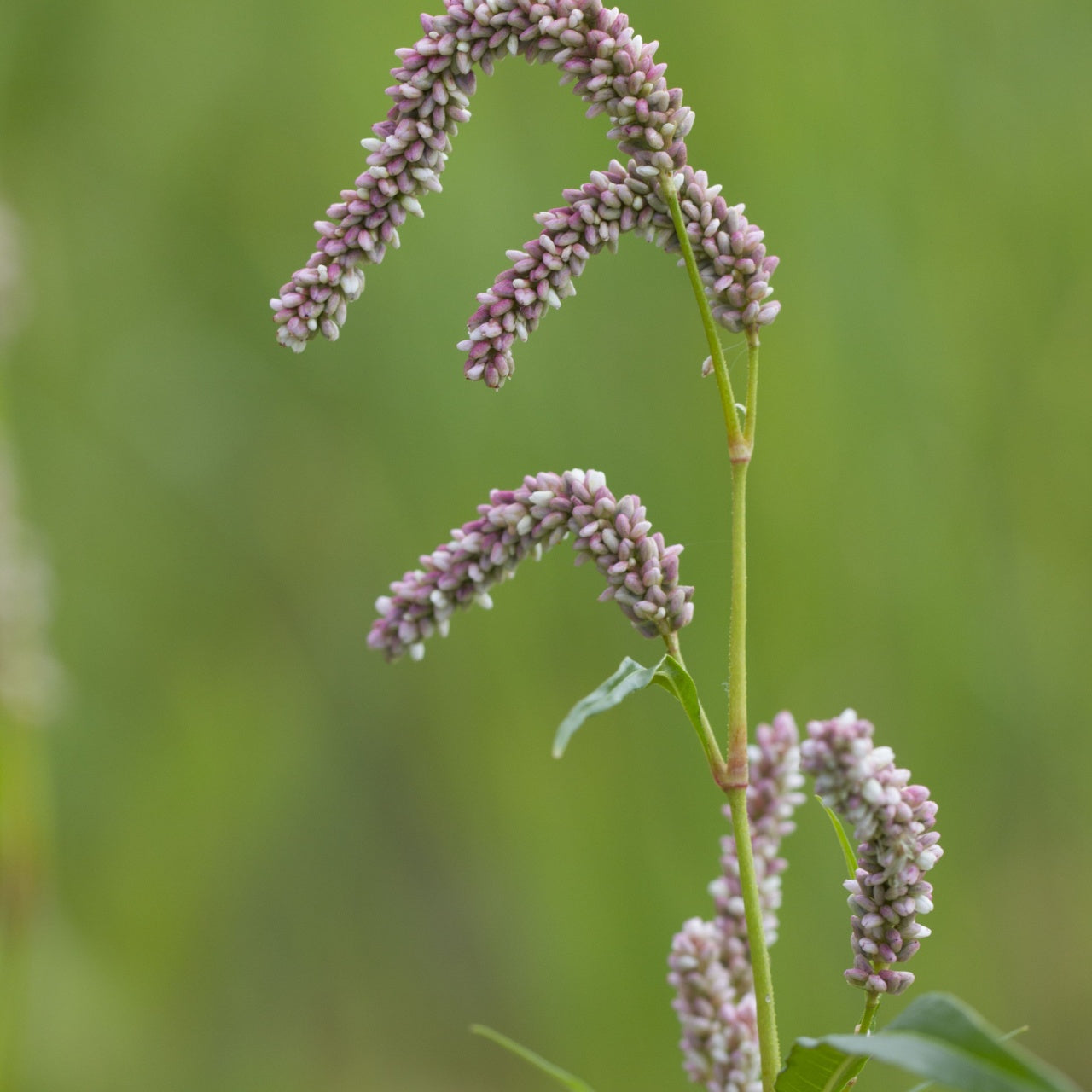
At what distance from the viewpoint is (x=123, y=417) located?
129 inches

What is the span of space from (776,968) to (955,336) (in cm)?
130

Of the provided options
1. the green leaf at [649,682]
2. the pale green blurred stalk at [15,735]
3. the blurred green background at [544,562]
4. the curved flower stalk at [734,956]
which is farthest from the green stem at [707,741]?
the blurred green background at [544,562]

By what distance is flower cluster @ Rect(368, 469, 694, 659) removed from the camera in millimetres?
700

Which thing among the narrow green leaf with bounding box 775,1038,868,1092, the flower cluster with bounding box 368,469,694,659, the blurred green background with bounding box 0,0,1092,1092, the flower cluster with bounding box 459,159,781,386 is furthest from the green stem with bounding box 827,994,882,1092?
the blurred green background with bounding box 0,0,1092,1092

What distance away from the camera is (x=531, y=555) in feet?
2.36

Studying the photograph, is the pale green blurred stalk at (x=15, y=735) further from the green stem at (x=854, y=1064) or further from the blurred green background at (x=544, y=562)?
the green stem at (x=854, y=1064)

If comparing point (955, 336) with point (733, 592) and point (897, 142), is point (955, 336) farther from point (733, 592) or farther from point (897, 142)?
point (733, 592)

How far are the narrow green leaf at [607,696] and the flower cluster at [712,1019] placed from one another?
0.22 m

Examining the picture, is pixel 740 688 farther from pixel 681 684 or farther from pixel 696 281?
pixel 696 281

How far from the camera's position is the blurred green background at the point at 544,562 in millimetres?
2639

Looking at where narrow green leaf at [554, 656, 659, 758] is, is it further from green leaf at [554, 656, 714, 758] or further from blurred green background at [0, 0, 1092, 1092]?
blurred green background at [0, 0, 1092, 1092]

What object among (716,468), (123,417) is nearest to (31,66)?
(123,417)

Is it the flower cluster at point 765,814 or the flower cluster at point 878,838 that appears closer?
the flower cluster at point 878,838

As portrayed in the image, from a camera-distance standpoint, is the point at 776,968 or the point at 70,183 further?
the point at 70,183
